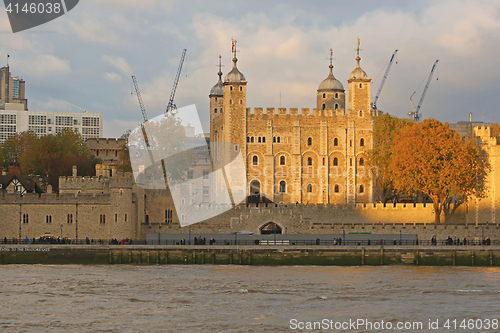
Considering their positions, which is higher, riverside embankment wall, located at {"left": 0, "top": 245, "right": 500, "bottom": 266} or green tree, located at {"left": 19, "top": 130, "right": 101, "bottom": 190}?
green tree, located at {"left": 19, "top": 130, "right": 101, "bottom": 190}

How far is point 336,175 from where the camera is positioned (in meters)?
88.1

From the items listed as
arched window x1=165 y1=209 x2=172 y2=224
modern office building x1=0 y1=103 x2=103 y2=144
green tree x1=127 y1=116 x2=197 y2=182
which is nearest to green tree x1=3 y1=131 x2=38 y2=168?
green tree x1=127 y1=116 x2=197 y2=182

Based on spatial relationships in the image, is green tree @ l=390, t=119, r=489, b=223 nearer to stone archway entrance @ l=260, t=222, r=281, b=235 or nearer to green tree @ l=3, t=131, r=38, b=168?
stone archway entrance @ l=260, t=222, r=281, b=235

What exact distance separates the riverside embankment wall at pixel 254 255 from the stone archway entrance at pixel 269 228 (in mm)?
9374

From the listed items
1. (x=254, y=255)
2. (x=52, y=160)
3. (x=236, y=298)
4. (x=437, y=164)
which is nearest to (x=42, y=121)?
(x=52, y=160)

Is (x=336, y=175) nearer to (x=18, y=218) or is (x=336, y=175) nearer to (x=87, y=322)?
(x=18, y=218)

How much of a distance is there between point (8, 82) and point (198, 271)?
15114 centimetres

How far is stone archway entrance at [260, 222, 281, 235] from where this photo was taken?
69125 mm

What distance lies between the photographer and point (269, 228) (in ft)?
230

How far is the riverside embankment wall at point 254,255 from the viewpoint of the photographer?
59.1 meters

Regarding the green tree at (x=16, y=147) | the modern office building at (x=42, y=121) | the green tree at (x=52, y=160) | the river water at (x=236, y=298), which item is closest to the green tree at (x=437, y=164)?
the river water at (x=236, y=298)

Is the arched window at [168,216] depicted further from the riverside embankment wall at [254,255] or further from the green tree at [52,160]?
the green tree at [52,160]

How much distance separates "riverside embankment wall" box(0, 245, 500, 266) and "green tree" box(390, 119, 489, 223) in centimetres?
1227

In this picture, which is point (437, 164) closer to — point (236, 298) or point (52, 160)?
point (236, 298)
